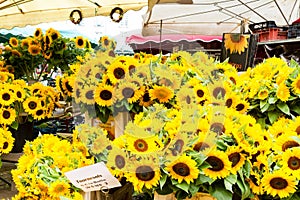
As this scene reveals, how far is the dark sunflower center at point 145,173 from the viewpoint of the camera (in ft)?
2.67

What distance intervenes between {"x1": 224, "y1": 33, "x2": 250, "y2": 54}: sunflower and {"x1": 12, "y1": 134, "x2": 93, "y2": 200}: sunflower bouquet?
29.1 inches

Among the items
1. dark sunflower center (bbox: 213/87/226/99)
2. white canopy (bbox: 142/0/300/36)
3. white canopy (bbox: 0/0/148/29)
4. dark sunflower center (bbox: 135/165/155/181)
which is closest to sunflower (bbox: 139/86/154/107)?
dark sunflower center (bbox: 213/87/226/99)

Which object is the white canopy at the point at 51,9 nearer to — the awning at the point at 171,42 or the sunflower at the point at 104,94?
the awning at the point at 171,42

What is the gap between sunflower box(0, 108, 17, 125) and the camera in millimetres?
1981

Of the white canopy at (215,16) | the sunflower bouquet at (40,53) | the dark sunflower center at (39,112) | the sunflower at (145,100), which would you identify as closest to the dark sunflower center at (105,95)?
the sunflower at (145,100)

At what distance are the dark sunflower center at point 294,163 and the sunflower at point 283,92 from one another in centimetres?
38

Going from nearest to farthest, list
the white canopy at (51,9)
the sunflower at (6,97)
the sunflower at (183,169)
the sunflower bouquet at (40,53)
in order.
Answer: the sunflower at (183,169), the sunflower at (6,97), the sunflower bouquet at (40,53), the white canopy at (51,9)

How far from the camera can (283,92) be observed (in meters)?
1.18

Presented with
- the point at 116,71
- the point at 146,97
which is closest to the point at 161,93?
the point at 146,97

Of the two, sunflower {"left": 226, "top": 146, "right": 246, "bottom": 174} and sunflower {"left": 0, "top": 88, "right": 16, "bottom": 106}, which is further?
sunflower {"left": 0, "top": 88, "right": 16, "bottom": 106}

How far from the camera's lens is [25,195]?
1228 mm

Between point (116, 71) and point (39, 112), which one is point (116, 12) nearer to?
point (39, 112)

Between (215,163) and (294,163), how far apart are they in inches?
6.7

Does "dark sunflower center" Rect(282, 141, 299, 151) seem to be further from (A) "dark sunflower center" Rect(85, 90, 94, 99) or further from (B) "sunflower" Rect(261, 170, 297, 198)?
(A) "dark sunflower center" Rect(85, 90, 94, 99)
